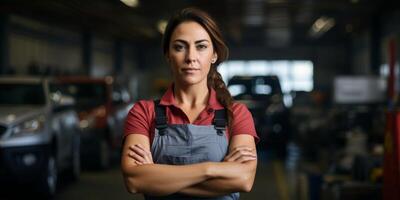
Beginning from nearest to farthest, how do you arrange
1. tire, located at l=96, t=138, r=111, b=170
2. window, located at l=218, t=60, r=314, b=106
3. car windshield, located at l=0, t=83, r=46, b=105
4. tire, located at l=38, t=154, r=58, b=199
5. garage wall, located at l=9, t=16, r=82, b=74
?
tire, located at l=38, t=154, r=58, b=199 < car windshield, located at l=0, t=83, r=46, b=105 < tire, located at l=96, t=138, r=111, b=170 < garage wall, located at l=9, t=16, r=82, b=74 < window, located at l=218, t=60, r=314, b=106

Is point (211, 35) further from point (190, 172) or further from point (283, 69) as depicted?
point (283, 69)

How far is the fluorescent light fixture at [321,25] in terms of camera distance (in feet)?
90.3

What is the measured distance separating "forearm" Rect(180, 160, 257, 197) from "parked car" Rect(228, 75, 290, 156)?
1360cm

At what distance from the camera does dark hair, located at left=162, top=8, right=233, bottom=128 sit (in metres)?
2.78

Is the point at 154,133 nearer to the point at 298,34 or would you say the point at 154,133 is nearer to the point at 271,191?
the point at 271,191

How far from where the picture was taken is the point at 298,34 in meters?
36.4

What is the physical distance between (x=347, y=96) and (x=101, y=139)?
191 inches

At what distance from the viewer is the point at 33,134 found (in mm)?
9648

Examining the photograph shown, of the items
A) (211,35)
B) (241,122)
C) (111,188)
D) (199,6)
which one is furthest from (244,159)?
(199,6)

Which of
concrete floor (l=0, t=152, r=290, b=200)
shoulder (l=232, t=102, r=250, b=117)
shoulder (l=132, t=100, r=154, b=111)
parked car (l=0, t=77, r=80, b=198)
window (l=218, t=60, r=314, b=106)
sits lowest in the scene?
concrete floor (l=0, t=152, r=290, b=200)

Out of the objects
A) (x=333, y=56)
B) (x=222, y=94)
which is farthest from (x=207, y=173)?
(x=333, y=56)

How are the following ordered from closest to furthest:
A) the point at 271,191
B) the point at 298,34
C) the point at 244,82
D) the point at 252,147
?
the point at 252,147 → the point at 271,191 → the point at 244,82 → the point at 298,34

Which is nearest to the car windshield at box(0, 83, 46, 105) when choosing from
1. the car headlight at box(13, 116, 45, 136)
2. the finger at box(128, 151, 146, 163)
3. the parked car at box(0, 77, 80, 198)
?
the parked car at box(0, 77, 80, 198)

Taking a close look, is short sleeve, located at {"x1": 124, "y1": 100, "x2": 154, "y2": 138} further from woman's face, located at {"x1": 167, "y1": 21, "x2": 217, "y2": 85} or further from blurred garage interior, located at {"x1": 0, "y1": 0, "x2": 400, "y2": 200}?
blurred garage interior, located at {"x1": 0, "y1": 0, "x2": 400, "y2": 200}
